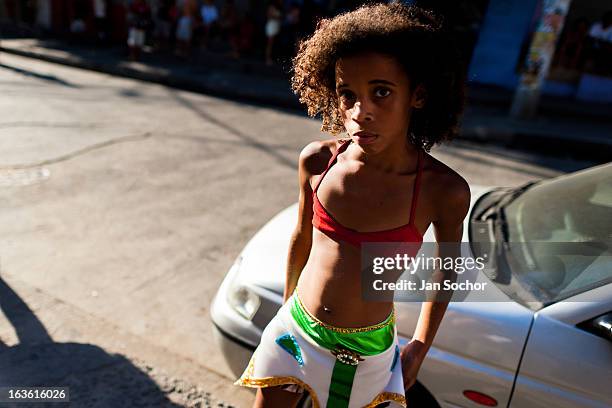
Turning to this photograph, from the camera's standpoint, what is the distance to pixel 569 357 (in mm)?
1965

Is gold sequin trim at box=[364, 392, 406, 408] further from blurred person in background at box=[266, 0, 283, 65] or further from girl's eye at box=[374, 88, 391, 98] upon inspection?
blurred person in background at box=[266, 0, 283, 65]

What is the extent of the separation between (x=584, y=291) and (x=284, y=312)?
120 cm

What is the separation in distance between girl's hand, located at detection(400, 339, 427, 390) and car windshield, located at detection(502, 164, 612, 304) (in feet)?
2.27

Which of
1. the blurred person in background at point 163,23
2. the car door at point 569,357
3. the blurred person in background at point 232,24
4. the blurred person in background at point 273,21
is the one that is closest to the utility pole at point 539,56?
the blurred person in background at point 273,21

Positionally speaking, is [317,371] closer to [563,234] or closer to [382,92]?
[382,92]

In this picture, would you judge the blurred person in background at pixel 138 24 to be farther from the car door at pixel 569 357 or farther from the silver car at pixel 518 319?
the car door at pixel 569 357

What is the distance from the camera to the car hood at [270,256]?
2.46 meters

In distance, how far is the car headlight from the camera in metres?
2.50

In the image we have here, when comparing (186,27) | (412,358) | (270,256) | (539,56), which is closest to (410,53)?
(412,358)

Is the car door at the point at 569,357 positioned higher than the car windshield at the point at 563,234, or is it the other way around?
the car windshield at the point at 563,234

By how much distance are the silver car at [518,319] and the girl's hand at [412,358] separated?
413 mm

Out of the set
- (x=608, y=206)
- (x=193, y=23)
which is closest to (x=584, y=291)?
(x=608, y=206)

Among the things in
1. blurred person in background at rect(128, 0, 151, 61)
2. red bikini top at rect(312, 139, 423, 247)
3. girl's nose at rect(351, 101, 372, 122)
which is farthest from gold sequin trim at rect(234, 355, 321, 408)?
blurred person in background at rect(128, 0, 151, 61)

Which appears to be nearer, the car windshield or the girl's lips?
the girl's lips
